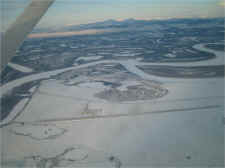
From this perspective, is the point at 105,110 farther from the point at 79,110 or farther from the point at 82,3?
the point at 82,3

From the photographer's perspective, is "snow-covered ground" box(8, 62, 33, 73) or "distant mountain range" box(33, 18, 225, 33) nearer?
"snow-covered ground" box(8, 62, 33, 73)

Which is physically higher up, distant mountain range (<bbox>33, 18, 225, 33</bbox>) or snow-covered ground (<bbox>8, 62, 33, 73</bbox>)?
distant mountain range (<bbox>33, 18, 225, 33</bbox>)

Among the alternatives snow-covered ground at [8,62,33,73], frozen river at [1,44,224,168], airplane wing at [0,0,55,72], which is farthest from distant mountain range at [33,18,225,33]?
→ frozen river at [1,44,224,168]

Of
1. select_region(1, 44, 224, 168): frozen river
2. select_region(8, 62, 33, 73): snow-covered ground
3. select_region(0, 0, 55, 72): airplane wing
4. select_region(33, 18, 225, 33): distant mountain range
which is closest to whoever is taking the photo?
select_region(1, 44, 224, 168): frozen river

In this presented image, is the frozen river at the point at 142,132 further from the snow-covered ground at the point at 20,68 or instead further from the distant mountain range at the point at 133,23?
the distant mountain range at the point at 133,23

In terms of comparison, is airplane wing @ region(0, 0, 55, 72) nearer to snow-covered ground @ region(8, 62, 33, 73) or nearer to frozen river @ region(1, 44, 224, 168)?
snow-covered ground @ region(8, 62, 33, 73)

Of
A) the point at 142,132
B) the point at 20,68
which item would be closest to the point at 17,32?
the point at 20,68

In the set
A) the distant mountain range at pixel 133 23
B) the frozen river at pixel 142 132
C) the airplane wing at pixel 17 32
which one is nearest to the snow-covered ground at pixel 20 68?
the airplane wing at pixel 17 32

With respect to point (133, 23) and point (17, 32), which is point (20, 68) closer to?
point (17, 32)
